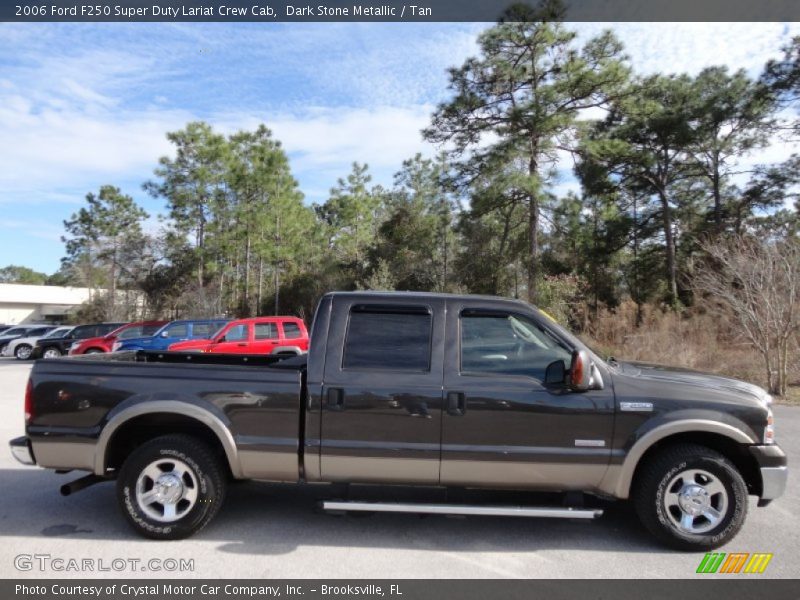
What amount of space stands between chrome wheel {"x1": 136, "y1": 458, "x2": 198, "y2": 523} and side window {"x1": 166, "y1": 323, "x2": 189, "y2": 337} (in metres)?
13.9

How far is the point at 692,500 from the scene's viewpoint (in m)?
4.31

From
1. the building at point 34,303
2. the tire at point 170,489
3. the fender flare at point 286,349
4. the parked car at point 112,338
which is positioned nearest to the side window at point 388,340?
the tire at point 170,489

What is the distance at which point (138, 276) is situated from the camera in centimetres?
4394

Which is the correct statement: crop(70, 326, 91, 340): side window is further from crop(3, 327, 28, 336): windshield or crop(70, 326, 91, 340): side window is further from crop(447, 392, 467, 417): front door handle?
crop(447, 392, 467, 417): front door handle

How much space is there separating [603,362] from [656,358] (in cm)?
1413

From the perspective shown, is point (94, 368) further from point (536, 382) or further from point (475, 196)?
point (475, 196)

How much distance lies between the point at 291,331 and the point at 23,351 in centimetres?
1707

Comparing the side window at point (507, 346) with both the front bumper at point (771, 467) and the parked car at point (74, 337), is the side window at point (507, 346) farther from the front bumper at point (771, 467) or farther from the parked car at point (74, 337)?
the parked car at point (74, 337)

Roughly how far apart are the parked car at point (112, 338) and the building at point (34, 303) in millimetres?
51801

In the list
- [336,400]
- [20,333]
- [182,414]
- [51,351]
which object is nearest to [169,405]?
[182,414]

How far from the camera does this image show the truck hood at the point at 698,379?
14.5ft

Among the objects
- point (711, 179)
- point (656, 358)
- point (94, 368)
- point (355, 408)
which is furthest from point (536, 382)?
point (711, 179)

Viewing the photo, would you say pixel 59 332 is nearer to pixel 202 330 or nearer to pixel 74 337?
pixel 74 337
